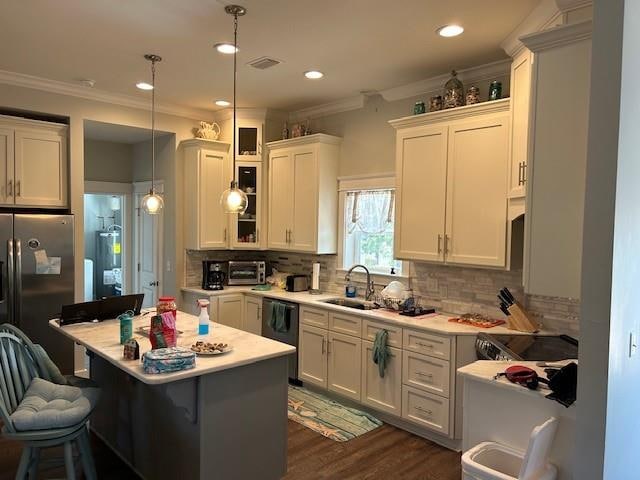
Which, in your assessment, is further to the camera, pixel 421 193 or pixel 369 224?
pixel 369 224

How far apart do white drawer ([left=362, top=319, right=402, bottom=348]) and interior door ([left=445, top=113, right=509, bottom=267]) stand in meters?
0.70

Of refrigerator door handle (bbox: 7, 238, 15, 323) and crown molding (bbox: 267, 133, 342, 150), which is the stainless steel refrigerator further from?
crown molding (bbox: 267, 133, 342, 150)

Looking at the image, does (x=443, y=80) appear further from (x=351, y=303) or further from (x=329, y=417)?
(x=329, y=417)

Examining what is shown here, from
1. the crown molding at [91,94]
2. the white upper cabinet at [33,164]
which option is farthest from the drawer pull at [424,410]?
the crown molding at [91,94]

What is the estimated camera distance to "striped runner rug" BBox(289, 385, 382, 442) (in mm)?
3525

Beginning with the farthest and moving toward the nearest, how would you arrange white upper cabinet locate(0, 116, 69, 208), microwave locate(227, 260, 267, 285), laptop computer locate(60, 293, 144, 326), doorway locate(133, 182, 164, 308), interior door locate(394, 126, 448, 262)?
1. doorway locate(133, 182, 164, 308)
2. microwave locate(227, 260, 267, 285)
3. white upper cabinet locate(0, 116, 69, 208)
4. interior door locate(394, 126, 448, 262)
5. laptop computer locate(60, 293, 144, 326)

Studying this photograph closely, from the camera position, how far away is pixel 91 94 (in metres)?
4.45

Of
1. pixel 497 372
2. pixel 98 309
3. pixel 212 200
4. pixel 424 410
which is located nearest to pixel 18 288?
pixel 98 309

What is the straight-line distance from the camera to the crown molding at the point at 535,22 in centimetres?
250

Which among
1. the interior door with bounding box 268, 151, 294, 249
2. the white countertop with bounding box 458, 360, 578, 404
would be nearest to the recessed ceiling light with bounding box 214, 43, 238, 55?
the interior door with bounding box 268, 151, 294, 249

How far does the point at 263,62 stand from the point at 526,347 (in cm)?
274

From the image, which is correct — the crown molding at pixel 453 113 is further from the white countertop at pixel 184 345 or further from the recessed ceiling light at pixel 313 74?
the white countertop at pixel 184 345

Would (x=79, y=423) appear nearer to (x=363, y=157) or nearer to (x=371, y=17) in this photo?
Answer: (x=371, y=17)

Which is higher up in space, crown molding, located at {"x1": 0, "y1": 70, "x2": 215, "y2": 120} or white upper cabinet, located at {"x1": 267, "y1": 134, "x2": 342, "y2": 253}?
crown molding, located at {"x1": 0, "y1": 70, "x2": 215, "y2": 120}
